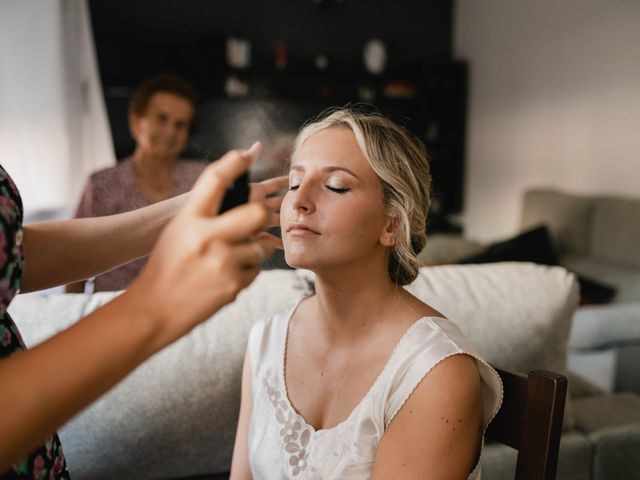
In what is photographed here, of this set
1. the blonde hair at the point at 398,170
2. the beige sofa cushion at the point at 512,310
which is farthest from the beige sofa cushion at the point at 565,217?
the blonde hair at the point at 398,170

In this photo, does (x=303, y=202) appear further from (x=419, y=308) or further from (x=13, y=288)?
(x=13, y=288)

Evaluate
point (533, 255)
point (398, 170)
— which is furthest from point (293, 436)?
point (533, 255)

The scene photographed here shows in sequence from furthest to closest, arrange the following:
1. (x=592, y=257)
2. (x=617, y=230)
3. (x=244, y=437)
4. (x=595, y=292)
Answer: (x=592, y=257)
(x=617, y=230)
(x=595, y=292)
(x=244, y=437)

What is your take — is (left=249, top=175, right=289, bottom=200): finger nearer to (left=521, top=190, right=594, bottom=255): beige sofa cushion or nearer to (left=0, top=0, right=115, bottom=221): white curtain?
(left=0, top=0, right=115, bottom=221): white curtain

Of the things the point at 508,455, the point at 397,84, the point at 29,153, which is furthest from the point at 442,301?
the point at 397,84

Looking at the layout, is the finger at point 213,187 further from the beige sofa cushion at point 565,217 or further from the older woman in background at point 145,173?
the beige sofa cushion at point 565,217

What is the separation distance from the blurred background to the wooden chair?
2195mm

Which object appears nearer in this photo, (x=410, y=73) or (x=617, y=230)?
(x=617, y=230)

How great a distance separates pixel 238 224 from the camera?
448mm

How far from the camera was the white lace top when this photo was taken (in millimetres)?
908

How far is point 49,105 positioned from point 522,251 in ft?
7.02

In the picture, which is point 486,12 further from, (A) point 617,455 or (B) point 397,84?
(A) point 617,455

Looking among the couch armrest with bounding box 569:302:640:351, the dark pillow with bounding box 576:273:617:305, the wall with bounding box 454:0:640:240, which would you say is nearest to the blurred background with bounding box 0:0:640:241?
the wall with bounding box 454:0:640:240

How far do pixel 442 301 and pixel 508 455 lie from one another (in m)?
0.36
